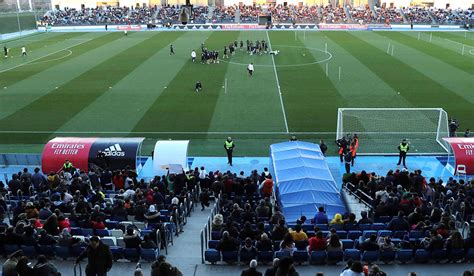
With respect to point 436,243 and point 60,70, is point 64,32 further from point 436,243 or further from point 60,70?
point 436,243

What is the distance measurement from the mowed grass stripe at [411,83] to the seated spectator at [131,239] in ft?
69.4

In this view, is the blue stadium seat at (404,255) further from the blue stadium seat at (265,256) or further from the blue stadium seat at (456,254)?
the blue stadium seat at (265,256)

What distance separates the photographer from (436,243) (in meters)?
11.1

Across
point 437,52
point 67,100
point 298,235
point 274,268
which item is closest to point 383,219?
point 298,235

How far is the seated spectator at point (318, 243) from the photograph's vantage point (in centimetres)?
1104

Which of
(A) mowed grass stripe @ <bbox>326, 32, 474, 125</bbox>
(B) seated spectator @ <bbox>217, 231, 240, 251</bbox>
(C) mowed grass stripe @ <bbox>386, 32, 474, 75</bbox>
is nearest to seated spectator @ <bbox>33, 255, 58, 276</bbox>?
(B) seated spectator @ <bbox>217, 231, 240, 251</bbox>

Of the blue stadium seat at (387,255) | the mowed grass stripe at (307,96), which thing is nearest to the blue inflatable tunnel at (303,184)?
the blue stadium seat at (387,255)

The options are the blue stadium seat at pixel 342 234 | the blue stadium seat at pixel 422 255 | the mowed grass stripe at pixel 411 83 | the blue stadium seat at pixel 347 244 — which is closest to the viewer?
the blue stadium seat at pixel 422 255

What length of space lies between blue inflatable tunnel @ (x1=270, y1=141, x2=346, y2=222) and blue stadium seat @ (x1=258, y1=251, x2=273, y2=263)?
3126 millimetres

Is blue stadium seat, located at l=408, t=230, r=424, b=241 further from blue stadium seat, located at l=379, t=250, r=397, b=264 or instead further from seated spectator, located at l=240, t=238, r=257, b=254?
seated spectator, located at l=240, t=238, r=257, b=254

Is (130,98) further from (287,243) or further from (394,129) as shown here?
(287,243)

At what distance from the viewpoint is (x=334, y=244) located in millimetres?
10859

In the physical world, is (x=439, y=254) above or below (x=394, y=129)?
above

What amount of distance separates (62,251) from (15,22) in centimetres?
7010
